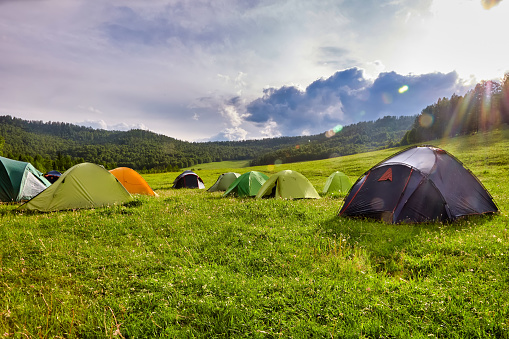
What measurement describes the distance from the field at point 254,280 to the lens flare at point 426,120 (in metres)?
116

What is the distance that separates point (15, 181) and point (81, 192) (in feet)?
23.6

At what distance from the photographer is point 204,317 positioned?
389 centimetres

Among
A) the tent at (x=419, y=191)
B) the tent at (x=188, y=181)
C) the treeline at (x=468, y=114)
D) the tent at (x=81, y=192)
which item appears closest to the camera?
the tent at (x=419, y=191)

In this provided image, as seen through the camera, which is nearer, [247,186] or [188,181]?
[247,186]

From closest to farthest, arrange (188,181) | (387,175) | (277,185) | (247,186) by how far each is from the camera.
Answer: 1. (387,175)
2. (277,185)
3. (247,186)
4. (188,181)

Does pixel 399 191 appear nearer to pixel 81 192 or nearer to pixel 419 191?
pixel 419 191

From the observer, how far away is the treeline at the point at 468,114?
75.5 meters

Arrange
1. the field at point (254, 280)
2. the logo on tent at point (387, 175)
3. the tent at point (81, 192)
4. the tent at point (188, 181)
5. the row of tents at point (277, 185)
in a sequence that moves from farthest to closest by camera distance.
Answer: the tent at point (188, 181)
the row of tents at point (277, 185)
the tent at point (81, 192)
the logo on tent at point (387, 175)
the field at point (254, 280)

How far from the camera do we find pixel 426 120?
10525cm

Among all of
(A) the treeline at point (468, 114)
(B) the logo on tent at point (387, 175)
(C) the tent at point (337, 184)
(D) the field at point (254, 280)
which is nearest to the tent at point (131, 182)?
(D) the field at point (254, 280)

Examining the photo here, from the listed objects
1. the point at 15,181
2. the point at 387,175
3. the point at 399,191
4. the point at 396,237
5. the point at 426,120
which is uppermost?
the point at 426,120

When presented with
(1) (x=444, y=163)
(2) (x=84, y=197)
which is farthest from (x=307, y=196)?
(2) (x=84, y=197)

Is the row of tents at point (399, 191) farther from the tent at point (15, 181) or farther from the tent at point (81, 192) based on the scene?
the tent at point (15, 181)

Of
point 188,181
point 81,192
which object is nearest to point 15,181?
point 81,192
